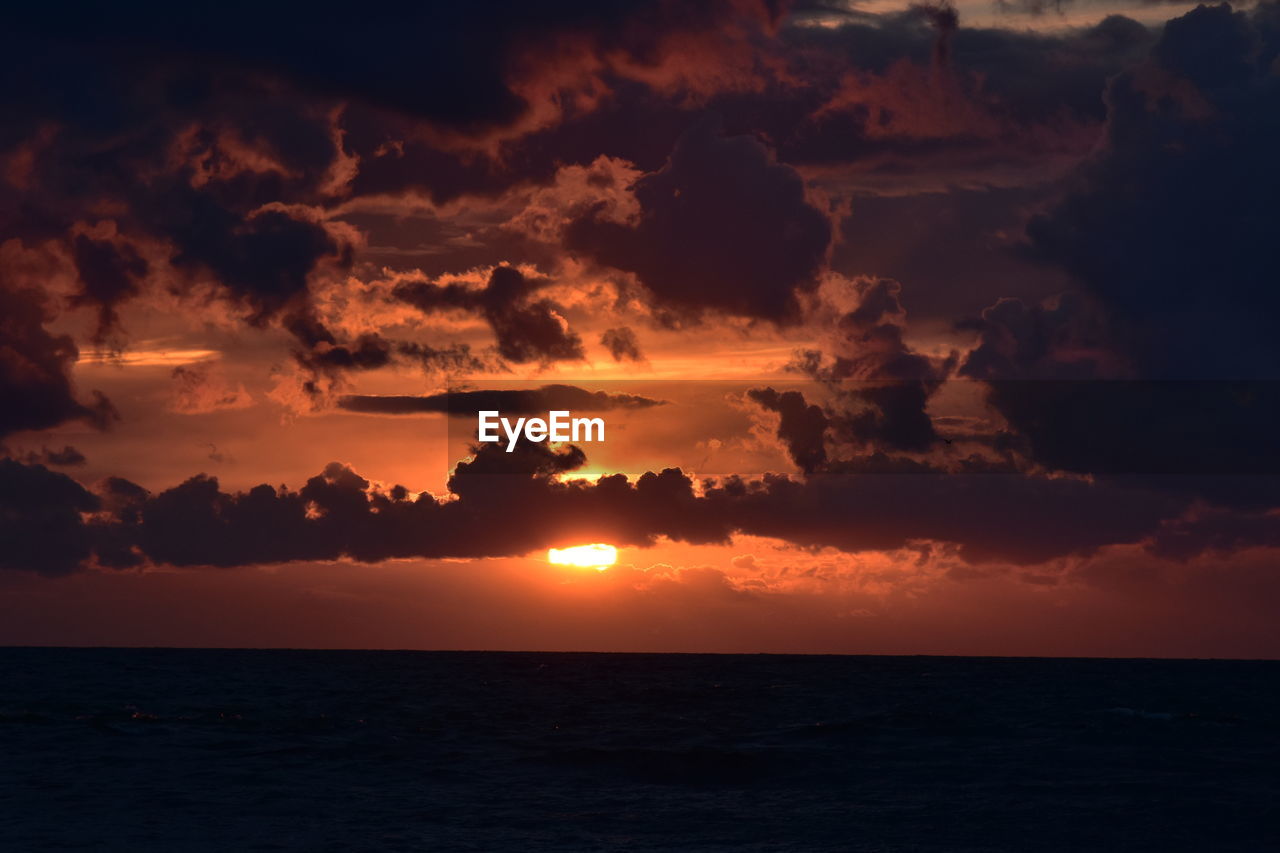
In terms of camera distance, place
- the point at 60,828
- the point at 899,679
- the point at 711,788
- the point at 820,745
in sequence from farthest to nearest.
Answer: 1. the point at 899,679
2. the point at 820,745
3. the point at 711,788
4. the point at 60,828

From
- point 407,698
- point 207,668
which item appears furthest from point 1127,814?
point 207,668

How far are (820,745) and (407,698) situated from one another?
46.3 metres

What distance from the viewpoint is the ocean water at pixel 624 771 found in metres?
48.6

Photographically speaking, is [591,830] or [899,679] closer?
[591,830]

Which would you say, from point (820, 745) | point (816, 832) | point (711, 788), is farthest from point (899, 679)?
point (816, 832)

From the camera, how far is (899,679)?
156625mm

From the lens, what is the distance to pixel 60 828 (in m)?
46.5

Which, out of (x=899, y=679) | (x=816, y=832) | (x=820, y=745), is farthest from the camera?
(x=899, y=679)

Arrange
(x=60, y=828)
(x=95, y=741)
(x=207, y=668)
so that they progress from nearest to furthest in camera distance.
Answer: (x=60, y=828) → (x=95, y=741) → (x=207, y=668)

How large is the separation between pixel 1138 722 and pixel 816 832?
5257cm

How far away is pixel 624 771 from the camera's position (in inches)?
2680

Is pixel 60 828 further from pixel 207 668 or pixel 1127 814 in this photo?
pixel 207 668

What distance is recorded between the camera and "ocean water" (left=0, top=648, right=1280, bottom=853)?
4859cm

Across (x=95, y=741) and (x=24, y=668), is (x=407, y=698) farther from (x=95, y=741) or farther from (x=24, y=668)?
(x=24, y=668)
